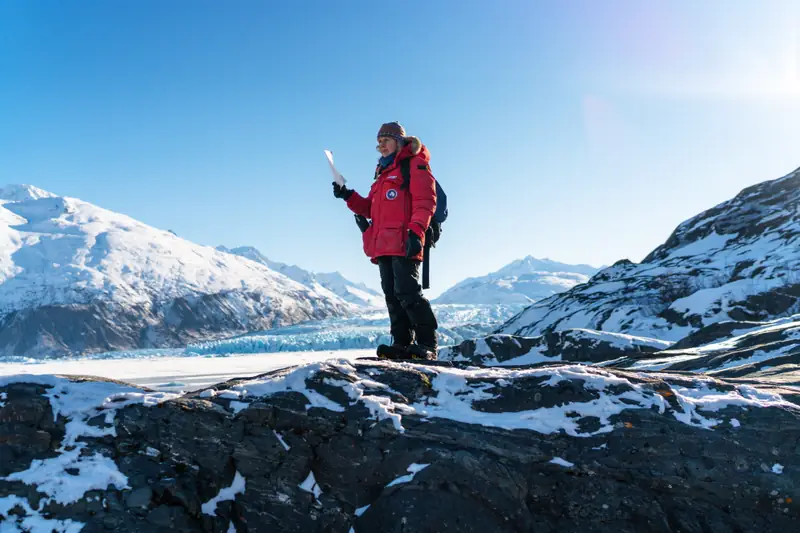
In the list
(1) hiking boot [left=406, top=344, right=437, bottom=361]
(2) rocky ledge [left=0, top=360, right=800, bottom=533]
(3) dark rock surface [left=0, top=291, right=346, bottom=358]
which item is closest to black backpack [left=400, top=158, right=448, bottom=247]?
(1) hiking boot [left=406, top=344, right=437, bottom=361]

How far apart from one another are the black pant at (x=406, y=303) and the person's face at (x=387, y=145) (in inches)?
50.3

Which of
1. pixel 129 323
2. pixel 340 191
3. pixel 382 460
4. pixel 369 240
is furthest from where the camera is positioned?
pixel 129 323

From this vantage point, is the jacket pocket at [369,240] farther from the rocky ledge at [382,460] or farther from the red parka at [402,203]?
the rocky ledge at [382,460]

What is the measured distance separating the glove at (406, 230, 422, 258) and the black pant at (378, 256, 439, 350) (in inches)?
7.6

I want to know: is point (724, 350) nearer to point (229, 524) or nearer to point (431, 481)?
point (431, 481)

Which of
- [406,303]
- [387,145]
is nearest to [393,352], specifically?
[406,303]

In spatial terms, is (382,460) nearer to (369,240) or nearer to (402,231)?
(402,231)

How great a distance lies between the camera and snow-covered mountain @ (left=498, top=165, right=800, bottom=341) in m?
18.6

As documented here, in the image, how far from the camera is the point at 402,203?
5664 millimetres

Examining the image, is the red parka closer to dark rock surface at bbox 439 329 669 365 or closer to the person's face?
the person's face

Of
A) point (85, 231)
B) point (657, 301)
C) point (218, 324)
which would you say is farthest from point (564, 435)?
point (85, 231)

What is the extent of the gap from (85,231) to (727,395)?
520ft

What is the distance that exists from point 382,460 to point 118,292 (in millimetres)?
131239

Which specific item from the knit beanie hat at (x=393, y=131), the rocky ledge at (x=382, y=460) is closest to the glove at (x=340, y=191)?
the knit beanie hat at (x=393, y=131)
